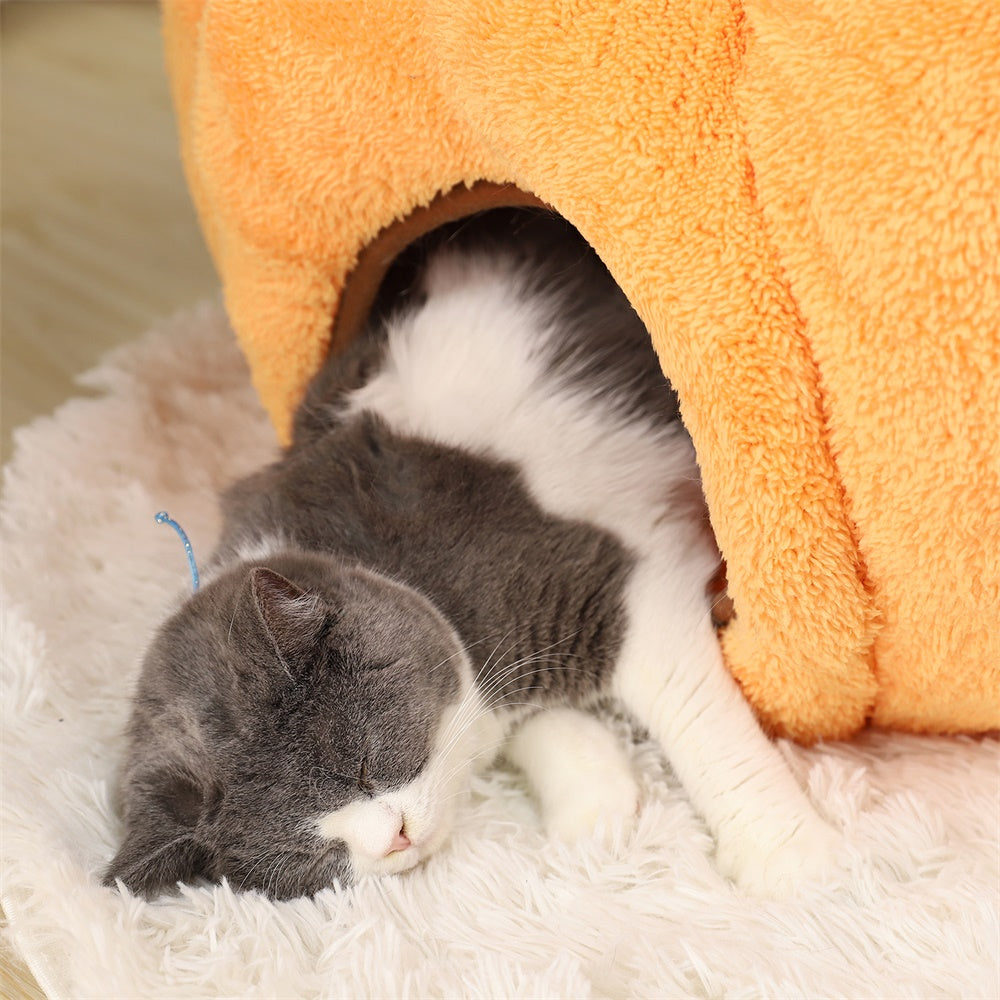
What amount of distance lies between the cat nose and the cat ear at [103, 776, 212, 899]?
0.54ft

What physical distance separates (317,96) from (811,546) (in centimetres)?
68

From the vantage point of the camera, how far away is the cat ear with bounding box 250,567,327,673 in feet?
2.89

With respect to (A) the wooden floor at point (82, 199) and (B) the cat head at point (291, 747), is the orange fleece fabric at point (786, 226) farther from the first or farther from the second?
(A) the wooden floor at point (82, 199)

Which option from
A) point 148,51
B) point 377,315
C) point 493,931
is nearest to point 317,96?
point 377,315

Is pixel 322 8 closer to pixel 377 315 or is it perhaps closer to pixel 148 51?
pixel 377 315

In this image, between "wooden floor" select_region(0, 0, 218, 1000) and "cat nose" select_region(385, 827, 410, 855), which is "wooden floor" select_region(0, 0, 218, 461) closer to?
"wooden floor" select_region(0, 0, 218, 1000)

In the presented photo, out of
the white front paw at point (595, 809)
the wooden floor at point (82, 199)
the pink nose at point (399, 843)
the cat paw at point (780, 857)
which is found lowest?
the wooden floor at point (82, 199)

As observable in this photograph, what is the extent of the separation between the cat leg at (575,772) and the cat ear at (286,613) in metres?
0.30

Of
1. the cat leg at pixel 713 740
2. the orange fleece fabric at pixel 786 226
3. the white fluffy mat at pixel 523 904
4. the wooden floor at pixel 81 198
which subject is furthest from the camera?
the wooden floor at pixel 81 198

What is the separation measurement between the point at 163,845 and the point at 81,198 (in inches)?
67.0

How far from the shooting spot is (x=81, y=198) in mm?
2229

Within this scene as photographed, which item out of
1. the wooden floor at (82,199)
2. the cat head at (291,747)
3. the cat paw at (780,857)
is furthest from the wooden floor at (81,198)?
the cat paw at (780,857)

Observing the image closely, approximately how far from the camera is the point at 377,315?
54.2 inches

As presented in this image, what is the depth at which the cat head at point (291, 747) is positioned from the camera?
91cm
